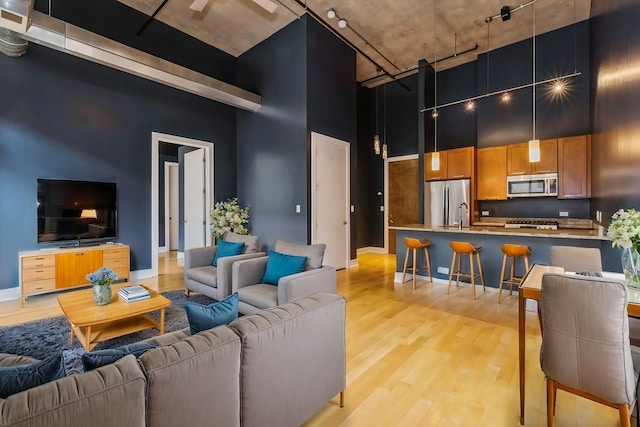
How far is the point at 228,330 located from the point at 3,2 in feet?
12.9

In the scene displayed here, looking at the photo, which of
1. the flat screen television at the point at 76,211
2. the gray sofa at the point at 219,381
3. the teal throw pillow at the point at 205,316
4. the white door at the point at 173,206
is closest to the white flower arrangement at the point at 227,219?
the flat screen television at the point at 76,211

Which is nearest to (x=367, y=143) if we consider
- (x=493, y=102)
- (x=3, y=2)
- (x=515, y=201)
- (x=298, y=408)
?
(x=493, y=102)

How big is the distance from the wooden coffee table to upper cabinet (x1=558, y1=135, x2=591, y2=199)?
6164 millimetres

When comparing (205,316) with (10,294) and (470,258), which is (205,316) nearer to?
(470,258)

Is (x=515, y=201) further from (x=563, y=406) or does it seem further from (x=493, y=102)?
(x=563, y=406)

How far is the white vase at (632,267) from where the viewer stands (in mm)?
1649

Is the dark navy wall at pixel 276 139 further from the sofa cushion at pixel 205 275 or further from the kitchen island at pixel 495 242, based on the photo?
the kitchen island at pixel 495 242

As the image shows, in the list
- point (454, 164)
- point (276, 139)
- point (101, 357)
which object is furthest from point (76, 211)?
point (454, 164)

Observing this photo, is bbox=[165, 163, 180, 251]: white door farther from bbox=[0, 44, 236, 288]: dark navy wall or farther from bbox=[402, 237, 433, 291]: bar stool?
bbox=[402, 237, 433, 291]: bar stool

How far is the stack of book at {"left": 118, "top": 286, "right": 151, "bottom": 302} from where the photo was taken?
2689 mm

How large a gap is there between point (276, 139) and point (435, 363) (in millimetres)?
4458

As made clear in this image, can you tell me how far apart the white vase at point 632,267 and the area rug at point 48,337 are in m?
3.51

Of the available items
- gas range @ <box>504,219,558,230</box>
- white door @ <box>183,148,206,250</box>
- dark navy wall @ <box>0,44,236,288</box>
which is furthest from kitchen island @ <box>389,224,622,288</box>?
dark navy wall @ <box>0,44,236,288</box>

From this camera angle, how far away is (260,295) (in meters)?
2.86
